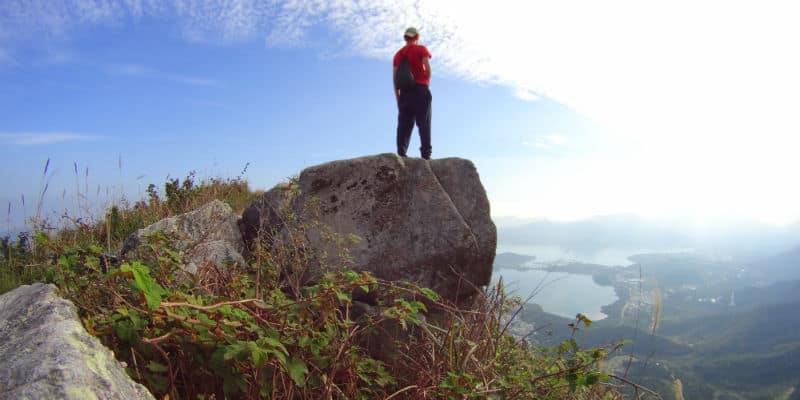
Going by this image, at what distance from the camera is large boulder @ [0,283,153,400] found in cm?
137

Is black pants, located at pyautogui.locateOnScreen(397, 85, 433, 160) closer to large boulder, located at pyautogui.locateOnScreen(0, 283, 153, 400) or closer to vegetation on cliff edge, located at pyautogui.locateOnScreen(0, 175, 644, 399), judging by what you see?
vegetation on cliff edge, located at pyautogui.locateOnScreen(0, 175, 644, 399)

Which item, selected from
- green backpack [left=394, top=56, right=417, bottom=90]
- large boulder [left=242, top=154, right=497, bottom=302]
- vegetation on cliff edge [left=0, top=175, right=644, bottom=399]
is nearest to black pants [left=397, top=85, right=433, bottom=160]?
green backpack [left=394, top=56, right=417, bottom=90]

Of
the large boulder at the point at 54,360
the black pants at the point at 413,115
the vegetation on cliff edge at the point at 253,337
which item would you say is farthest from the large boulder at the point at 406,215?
the large boulder at the point at 54,360

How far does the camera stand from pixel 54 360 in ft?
4.83

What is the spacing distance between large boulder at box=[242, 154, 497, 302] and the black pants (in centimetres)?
168

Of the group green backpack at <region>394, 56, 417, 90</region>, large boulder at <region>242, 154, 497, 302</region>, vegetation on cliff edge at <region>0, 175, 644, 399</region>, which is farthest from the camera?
green backpack at <region>394, 56, 417, 90</region>

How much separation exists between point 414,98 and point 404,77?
0.44m

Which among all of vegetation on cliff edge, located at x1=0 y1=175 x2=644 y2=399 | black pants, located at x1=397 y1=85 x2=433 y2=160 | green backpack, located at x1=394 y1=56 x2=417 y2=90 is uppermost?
green backpack, located at x1=394 y1=56 x2=417 y2=90

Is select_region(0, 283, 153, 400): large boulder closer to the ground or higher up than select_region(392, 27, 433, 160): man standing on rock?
closer to the ground

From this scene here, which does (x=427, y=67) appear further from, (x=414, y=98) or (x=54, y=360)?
(x=54, y=360)

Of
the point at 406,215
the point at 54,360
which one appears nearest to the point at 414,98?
the point at 406,215

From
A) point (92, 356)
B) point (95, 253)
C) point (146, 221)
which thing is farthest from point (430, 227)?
point (146, 221)

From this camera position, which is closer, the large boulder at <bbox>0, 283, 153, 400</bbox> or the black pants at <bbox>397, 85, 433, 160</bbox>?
the large boulder at <bbox>0, 283, 153, 400</bbox>

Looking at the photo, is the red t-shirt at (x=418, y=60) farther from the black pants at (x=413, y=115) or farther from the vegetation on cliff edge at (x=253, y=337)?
the vegetation on cliff edge at (x=253, y=337)
